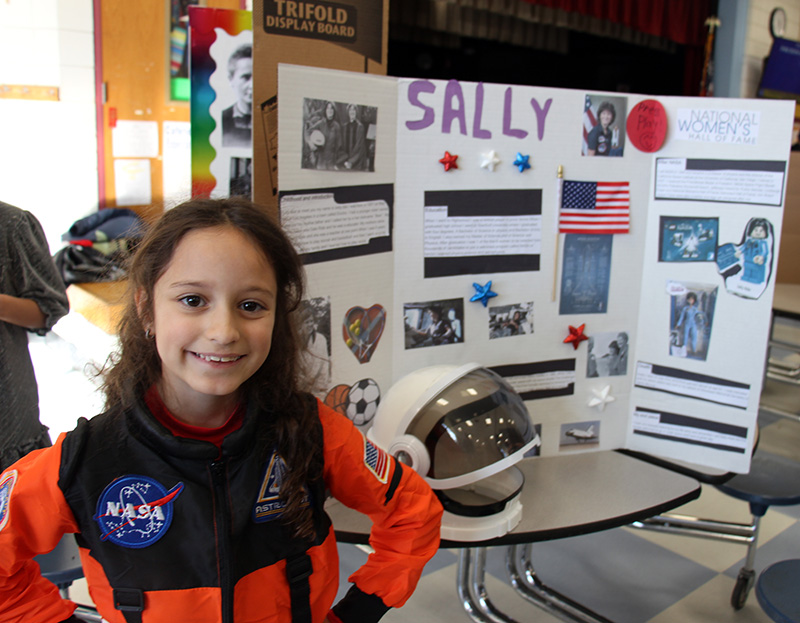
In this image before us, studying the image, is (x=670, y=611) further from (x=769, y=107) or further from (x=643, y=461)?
(x=769, y=107)

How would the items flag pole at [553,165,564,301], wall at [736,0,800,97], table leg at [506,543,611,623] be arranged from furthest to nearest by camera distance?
wall at [736,0,800,97] < table leg at [506,543,611,623] < flag pole at [553,165,564,301]

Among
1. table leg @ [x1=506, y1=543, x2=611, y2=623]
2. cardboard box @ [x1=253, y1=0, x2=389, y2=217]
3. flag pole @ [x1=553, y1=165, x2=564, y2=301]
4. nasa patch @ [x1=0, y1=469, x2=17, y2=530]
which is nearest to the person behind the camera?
nasa patch @ [x1=0, y1=469, x2=17, y2=530]

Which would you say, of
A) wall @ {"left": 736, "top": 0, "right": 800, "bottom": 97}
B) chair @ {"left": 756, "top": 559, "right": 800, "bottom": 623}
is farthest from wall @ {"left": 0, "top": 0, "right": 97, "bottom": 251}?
wall @ {"left": 736, "top": 0, "right": 800, "bottom": 97}

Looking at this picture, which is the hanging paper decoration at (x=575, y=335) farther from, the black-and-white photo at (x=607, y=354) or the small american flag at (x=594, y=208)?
the small american flag at (x=594, y=208)

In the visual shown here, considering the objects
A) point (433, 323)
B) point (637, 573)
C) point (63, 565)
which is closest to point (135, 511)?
point (63, 565)

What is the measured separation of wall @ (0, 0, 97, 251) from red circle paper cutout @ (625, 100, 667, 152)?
3.45 metres

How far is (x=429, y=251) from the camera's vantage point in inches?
51.4

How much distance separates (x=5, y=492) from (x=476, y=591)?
890 millimetres

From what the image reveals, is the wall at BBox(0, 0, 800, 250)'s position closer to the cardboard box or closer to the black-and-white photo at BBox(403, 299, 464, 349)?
the cardboard box

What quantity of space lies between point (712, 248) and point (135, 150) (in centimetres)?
372

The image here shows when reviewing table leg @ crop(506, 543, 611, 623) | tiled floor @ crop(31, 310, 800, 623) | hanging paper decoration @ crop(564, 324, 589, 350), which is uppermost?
hanging paper decoration @ crop(564, 324, 589, 350)

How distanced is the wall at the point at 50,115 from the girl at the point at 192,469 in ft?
11.2

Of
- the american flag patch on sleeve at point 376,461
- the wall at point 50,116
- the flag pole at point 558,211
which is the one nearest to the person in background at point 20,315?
the american flag patch on sleeve at point 376,461

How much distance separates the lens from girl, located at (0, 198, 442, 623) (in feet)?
2.57
